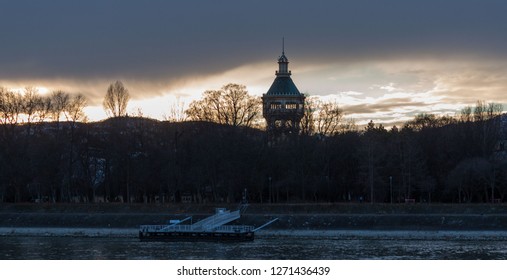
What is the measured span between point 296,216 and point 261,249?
64.4ft

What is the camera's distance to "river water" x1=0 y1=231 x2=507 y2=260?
2363 inches

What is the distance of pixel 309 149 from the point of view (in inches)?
3959

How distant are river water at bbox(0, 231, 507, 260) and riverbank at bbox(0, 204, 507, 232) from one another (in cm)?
363

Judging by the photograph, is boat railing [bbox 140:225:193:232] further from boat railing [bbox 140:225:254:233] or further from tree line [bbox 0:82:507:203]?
tree line [bbox 0:82:507:203]

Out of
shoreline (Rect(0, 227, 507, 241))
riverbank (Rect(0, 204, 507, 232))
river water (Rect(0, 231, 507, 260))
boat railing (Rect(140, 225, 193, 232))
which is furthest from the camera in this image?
riverbank (Rect(0, 204, 507, 232))

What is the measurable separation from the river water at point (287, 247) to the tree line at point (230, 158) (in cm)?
1835

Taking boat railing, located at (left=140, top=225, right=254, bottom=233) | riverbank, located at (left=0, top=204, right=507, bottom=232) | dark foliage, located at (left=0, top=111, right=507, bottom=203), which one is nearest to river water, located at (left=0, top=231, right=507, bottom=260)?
boat railing, located at (left=140, top=225, right=254, bottom=233)

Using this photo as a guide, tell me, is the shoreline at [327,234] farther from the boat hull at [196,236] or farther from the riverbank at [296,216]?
the boat hull at [196,236]

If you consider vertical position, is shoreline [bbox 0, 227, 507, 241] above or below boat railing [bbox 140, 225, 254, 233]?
below

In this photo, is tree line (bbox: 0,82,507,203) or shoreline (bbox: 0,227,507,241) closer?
shoreline (bbox: 0,227,507,241)

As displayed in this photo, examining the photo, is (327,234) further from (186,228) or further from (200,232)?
(186,228)

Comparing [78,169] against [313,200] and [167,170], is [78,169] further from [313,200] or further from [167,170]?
[313,200]
